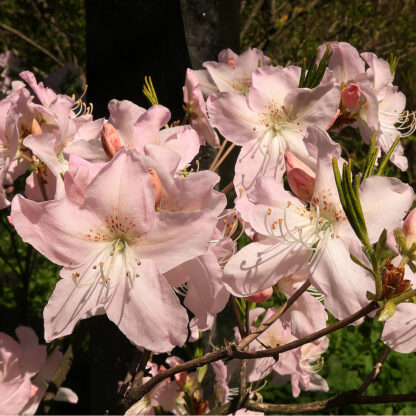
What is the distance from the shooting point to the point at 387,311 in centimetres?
63

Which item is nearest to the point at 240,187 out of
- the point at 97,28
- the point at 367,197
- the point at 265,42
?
the point at 367,197

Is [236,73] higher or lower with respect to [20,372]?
higher

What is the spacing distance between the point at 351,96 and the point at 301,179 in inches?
13.0

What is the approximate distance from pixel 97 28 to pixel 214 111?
1045 millimetres

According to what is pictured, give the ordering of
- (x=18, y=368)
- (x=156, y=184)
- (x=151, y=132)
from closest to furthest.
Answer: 1. (x=156, y=184)
2. (x=151, y=132)
3. (x=18, y=368)

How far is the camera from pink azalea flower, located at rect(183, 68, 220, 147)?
1.10 metres

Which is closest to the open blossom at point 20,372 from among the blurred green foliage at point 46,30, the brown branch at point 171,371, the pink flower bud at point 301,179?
the brown branch at point 171,371

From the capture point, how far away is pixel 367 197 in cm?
77

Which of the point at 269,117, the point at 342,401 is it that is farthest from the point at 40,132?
the point at 342,401

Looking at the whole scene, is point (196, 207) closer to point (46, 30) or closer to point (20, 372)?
point (20, 372)

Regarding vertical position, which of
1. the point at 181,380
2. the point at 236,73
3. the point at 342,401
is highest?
the point at 236,73

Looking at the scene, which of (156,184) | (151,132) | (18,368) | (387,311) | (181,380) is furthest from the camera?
(181,380)

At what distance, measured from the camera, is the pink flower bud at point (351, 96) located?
3.42ft

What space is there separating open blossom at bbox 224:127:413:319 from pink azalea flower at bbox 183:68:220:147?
0.34 meters
